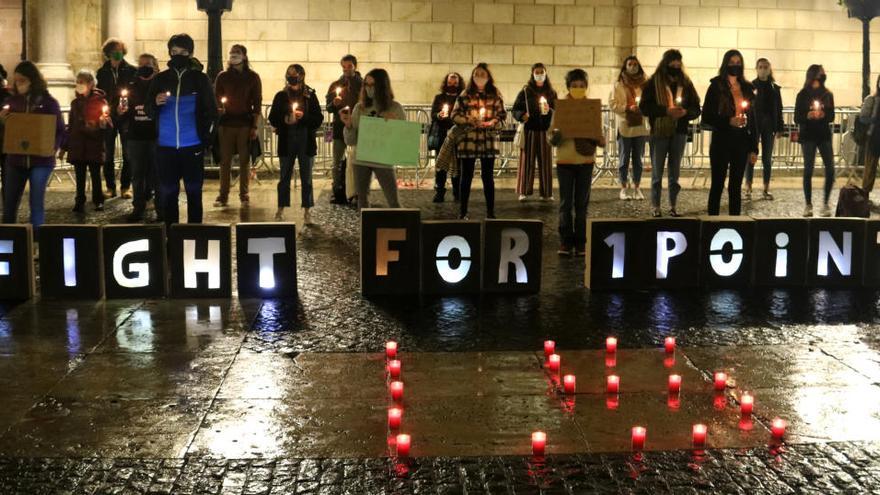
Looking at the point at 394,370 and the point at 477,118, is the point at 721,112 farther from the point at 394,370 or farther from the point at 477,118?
the point at 394,370

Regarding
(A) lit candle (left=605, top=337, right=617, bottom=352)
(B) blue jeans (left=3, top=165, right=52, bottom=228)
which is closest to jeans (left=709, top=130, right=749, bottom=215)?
(A) lit candle (left=605, top=337, right=617, bottom=352)

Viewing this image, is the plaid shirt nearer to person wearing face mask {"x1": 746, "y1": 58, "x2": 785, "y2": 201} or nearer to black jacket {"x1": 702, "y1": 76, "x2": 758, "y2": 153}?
black jacket {"x1": 702, "y1": 76, "x2": 758, "y2": 153}

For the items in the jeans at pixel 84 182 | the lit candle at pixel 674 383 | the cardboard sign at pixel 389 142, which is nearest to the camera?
the lit candle at pixel 674 383

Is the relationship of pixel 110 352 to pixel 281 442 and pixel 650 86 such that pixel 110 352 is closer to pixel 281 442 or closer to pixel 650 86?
pixel 281 442

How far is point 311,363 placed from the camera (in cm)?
795

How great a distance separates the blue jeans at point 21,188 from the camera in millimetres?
12828

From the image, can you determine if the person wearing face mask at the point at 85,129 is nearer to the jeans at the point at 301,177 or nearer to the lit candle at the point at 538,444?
the jeans at the point at 301,177

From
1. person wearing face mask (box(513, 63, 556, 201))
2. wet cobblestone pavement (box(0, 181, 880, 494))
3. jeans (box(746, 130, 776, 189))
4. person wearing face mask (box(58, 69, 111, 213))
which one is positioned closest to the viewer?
wet cobblestone pavement (box(0, 181, 880, 494))

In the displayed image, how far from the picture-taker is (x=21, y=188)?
512 inches

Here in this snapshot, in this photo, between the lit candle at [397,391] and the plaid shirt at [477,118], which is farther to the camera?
the plaid shirt at [477,118]

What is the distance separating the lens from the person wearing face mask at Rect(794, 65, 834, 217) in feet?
52.9

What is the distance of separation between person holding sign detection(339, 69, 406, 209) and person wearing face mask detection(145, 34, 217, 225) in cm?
205

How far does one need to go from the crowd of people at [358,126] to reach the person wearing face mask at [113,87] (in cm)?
2

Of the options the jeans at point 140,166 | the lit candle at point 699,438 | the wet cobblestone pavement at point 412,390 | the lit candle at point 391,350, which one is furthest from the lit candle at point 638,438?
the jeans at point 140,166
